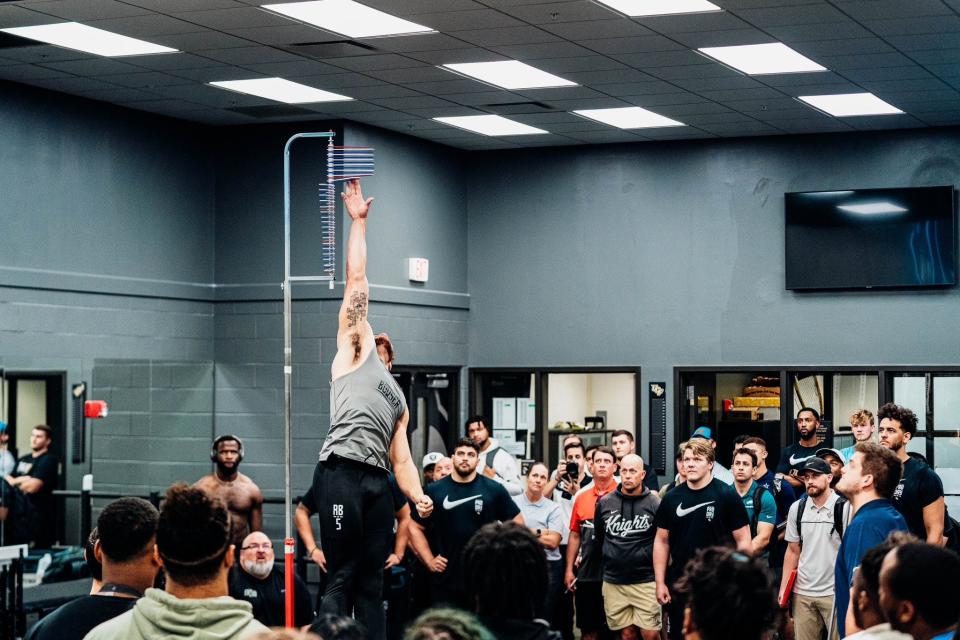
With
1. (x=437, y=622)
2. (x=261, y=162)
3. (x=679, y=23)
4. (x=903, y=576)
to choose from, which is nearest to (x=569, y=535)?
(x=679, y=23)

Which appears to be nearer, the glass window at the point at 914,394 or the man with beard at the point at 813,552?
the man with beard at the point at 813,552

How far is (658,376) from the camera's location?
1265cm

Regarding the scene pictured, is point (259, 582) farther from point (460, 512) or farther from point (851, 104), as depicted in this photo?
point (851, 104)

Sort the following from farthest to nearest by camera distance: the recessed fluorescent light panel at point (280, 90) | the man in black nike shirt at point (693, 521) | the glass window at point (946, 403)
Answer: the glass window at point (946, 403), the recessed fluorescent light panel at point (280, 90), the man in black nike shirt at point (693, 521)

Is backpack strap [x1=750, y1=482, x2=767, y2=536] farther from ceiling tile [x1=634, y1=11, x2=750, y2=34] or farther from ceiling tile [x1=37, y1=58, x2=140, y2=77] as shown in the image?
ceiling tile [x1=37, y1=58, x2=140, y2=77]

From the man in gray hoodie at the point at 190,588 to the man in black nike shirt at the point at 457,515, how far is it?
5.35 metres

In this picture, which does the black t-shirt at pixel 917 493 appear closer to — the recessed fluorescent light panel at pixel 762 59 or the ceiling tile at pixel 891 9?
the ceiling tile at pixel 891 9

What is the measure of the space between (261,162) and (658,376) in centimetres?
411

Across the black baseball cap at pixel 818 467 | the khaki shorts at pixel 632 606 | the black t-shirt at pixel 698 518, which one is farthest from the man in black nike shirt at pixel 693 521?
the black baseball cap at pixel 818 467

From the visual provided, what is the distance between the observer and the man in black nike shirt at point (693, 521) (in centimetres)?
781

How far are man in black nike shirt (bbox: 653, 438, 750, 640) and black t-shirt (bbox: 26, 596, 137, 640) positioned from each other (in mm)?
4657

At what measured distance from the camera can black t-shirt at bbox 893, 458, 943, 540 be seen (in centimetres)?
743

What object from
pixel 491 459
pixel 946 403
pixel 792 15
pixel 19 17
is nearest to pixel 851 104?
pixel 946 403

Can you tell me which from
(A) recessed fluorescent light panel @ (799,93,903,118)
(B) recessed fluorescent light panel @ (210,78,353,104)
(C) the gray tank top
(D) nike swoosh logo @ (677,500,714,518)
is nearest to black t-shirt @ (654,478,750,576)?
(D) nike swoosh logo @ (677,500,714,518)
